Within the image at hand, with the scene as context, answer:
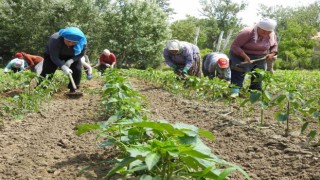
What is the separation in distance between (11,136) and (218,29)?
4125 cm

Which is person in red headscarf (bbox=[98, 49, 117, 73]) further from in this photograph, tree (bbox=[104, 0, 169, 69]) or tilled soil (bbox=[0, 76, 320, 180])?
tree (bbox=[104, 0, 169, 69])

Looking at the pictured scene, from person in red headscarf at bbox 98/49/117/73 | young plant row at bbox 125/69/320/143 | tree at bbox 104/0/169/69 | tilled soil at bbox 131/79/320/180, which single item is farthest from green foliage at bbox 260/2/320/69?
tilled soil at bbox 131/79/320/180

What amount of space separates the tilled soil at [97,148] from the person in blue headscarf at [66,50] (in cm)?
143

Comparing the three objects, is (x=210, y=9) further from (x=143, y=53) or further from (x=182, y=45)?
(x=182, y=45)

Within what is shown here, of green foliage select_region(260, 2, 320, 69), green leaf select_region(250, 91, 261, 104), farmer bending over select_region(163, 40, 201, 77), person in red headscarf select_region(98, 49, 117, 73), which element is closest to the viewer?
green leaf select_region(250, 91, 261, 104)

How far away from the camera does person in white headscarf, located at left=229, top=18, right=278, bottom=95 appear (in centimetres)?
489

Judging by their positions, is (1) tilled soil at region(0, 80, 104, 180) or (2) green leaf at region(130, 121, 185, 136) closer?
(2) green leaf at region(130, 121, 185, 136)

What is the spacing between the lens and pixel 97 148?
8.48 feet

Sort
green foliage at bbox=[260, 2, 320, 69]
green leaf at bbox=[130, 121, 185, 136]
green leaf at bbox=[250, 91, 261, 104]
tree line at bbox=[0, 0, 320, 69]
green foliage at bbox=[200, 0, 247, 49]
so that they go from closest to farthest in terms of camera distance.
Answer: green leaf at bbox=[130, 121, 185, 136] → green leaf at bbox=[250, 91, 261, 104] → tree line at bbox=[0, 0, 320, 69] → green foliage at bbox=[260, 2, 320, 69] → green foliage at bbox=[200, 0, 247, 49]

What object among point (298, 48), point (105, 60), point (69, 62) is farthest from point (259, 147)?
point (298, 48)

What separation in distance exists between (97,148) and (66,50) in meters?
3.10

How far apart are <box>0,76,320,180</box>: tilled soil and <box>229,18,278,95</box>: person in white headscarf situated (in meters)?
1.26

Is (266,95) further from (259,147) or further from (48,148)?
(48,148)

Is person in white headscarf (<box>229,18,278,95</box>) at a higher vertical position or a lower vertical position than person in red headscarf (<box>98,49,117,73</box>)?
higher
